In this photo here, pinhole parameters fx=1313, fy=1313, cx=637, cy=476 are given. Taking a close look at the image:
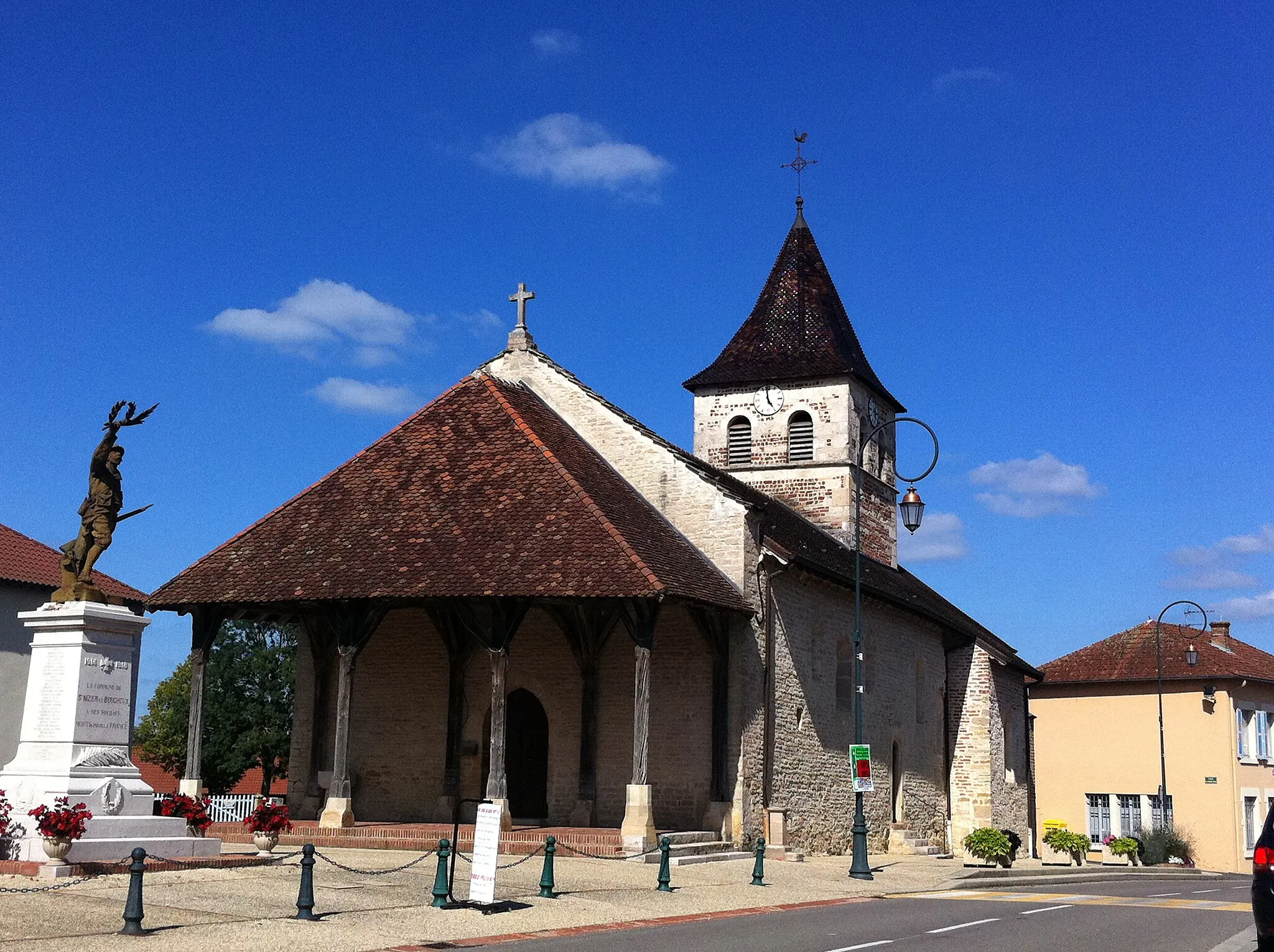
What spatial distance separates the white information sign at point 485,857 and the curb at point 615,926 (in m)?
0.77

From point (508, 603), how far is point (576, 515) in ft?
A: 6.83

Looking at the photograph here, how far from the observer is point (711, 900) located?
15492 mm

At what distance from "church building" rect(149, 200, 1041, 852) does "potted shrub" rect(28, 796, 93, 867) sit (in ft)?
24.5

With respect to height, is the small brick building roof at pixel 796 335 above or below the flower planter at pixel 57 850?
above

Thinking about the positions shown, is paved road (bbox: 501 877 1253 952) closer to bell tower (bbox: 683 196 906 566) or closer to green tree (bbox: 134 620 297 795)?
bell tower (bbox: 683 196 906 566)

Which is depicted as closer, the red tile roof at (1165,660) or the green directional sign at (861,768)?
the green directional sign at (861,768)

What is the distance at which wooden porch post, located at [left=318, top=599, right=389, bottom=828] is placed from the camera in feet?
68.0

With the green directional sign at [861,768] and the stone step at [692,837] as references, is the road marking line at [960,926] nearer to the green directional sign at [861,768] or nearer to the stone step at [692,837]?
the green directional sign at [861,768]

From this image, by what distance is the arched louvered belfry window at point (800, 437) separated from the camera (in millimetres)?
34031

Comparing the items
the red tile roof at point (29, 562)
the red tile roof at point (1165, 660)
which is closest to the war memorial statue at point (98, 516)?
the red tile roof at point (29, 562)

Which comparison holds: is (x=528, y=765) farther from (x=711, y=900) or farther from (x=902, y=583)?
(x=902, y=583)

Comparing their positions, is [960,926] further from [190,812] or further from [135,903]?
[190,812]

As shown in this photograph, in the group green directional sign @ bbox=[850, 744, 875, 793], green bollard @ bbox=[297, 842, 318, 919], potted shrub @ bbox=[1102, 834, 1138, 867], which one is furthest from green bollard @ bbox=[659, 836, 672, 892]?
potted shrub @ bbox=[1102, 834, 1138, 867]

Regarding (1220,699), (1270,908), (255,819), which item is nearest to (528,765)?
(255,819)
